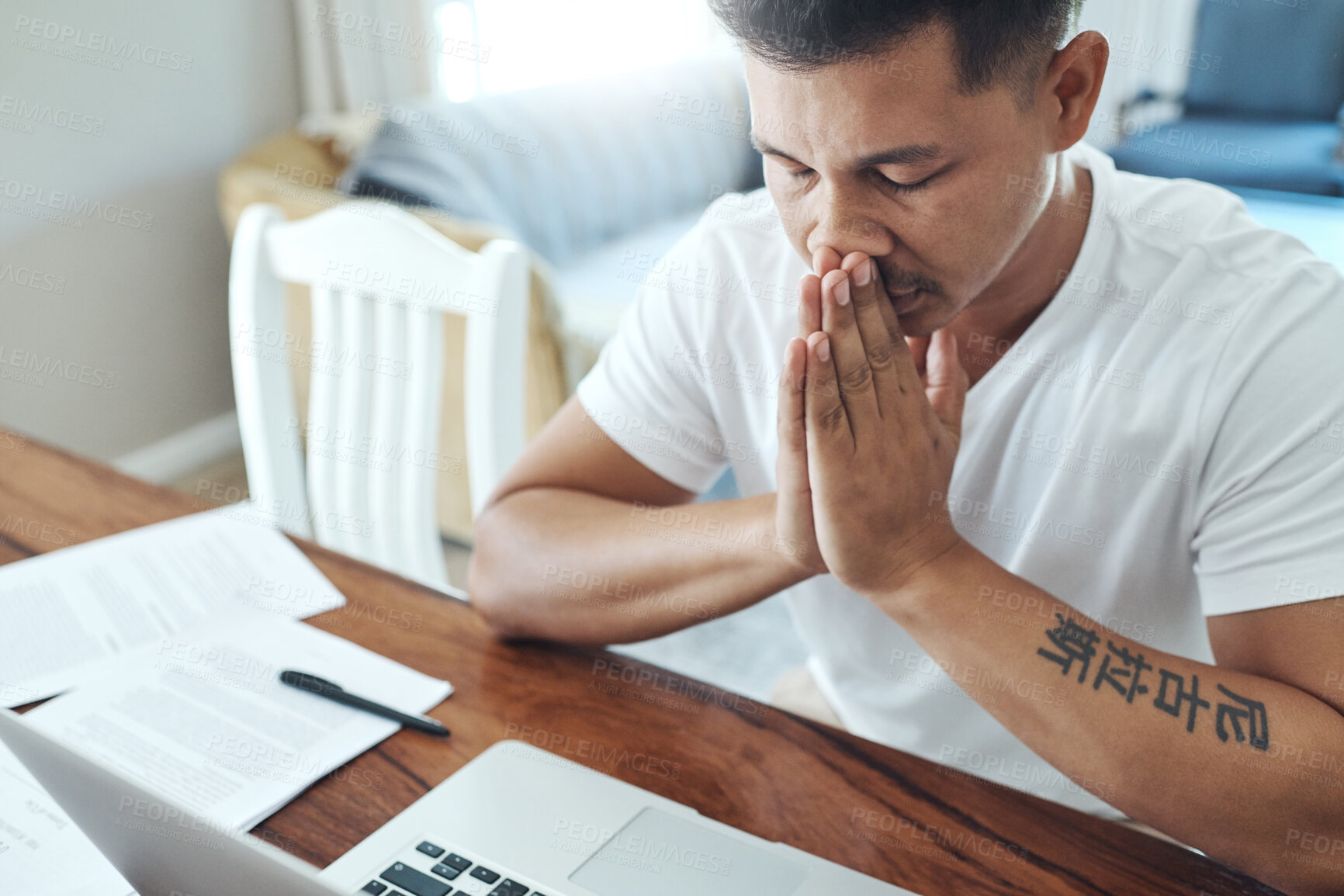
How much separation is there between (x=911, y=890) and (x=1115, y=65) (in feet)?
18.8

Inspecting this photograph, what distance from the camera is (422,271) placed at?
1.27m

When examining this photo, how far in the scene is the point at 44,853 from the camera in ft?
2.31

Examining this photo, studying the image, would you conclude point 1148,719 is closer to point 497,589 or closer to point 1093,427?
point 1093,427

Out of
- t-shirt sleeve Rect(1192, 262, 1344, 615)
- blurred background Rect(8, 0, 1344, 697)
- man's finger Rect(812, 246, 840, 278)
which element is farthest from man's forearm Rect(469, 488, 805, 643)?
blurred background Rect(8, 0, 1344, 697)

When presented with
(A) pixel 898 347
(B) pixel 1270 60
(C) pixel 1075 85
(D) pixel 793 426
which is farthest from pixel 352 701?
(B) pixel 1270 60

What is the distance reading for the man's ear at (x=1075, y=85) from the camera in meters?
0.87

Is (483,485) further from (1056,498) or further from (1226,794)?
(1226,794)

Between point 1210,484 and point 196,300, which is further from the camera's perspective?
point 196,300

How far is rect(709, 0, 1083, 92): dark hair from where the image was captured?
78 cm

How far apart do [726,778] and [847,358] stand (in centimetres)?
32

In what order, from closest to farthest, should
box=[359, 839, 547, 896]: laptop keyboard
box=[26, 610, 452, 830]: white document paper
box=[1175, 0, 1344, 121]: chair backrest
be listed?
box=[359, 839, 547, 896]: laptop keyboard → box=[26, 610, 452, 830]: white document paper → box=[1175, 0, 1344, 121]: chair backrest

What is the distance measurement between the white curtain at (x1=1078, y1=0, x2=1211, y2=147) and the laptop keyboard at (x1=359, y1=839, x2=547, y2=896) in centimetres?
530

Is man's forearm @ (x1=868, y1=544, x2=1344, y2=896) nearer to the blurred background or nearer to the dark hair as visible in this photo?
the dark hair

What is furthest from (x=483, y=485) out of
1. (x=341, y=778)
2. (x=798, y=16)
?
(x=798, y=16)
